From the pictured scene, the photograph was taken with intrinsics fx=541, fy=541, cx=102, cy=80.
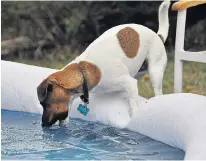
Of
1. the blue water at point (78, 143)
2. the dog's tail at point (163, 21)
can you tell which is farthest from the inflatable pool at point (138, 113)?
the dog's tail at point (163, 21)

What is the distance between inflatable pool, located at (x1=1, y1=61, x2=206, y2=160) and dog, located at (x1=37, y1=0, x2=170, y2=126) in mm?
164

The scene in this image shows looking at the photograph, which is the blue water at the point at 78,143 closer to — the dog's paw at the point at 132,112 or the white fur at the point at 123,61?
the dog's paw at the point at 132,112

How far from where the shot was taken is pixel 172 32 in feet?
26.0

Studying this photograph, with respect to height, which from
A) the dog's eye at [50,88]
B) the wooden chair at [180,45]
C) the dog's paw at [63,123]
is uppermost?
the wooden chair at [180,45]

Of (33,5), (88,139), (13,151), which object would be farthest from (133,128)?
(33,5)

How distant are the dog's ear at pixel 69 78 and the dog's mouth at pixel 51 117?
0.65ft

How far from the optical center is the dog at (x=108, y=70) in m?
3.79

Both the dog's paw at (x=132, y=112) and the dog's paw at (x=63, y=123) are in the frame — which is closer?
the dog's paw at (x=63, y=123)

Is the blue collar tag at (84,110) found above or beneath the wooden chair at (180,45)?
beneath

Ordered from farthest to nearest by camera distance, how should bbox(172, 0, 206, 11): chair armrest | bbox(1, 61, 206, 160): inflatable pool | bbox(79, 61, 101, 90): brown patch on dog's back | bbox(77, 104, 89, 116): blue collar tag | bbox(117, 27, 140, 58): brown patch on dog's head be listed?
bbox(172, 0, 206, 11): chair armrest
bbox(117, 27, 140, 58): brown patch on dog's head
bbox(77, 104, 89, 116): blue collar tag
bbox(79, 61, 101, 90): brown patch on dog's back
bbox(1, 61, 206, 160): inflatable pool

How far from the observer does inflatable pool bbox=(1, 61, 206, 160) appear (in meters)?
3.21

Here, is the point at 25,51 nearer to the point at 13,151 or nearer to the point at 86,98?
the point at 86,98

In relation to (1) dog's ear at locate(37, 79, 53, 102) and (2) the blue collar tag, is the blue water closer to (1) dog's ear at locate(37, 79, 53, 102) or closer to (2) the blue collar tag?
(2) the blue collar tag

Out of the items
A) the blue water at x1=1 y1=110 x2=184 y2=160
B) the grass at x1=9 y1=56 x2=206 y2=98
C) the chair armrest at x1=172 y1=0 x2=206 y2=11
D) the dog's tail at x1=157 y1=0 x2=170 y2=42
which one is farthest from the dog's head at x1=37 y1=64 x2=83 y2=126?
the grass at x1=9 y1=56 x2=206 y2=98
